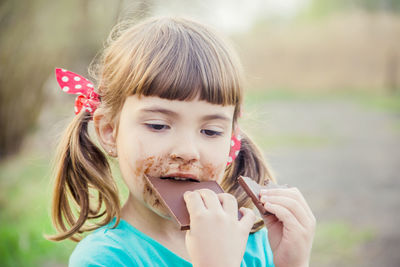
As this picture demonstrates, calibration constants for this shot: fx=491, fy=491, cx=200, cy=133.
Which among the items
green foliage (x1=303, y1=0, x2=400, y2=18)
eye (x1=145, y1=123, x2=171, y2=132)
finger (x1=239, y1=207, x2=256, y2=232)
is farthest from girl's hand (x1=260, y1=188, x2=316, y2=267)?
green foliage (x1=303, y1=0, x2=400, y2=18)

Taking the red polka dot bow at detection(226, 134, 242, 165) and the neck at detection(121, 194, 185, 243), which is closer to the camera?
the neck at detection(121, 194, 185, 243)

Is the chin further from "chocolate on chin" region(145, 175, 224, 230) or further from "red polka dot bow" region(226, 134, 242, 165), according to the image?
"red polka dot bow" region(226, 134, 242, 165)

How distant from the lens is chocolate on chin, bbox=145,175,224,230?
1.80 meters

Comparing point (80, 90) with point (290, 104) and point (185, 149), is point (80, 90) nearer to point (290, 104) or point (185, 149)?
point (185, 149)

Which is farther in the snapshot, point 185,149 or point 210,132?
point 210,132

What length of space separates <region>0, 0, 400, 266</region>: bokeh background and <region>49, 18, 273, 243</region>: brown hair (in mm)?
322

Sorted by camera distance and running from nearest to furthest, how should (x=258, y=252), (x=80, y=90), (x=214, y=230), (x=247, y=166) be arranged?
(x=214, y=230), (x=258, y=252), (x=80, y=90), (x=247, y=166)

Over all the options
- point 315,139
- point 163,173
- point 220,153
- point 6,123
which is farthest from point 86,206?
point 315,139

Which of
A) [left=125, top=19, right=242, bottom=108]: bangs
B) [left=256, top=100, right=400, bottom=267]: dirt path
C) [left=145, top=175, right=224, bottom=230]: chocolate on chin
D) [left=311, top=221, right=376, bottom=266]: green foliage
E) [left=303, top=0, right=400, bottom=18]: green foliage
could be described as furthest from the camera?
[left=303, top=0, right=400, bottom=18]: green foliage

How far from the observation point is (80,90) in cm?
240

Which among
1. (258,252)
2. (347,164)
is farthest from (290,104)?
(258,252)

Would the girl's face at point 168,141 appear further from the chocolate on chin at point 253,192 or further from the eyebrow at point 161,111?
the chocolate on chin at point 253,192

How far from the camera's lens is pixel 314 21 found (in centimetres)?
1372

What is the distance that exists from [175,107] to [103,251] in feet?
2.05
